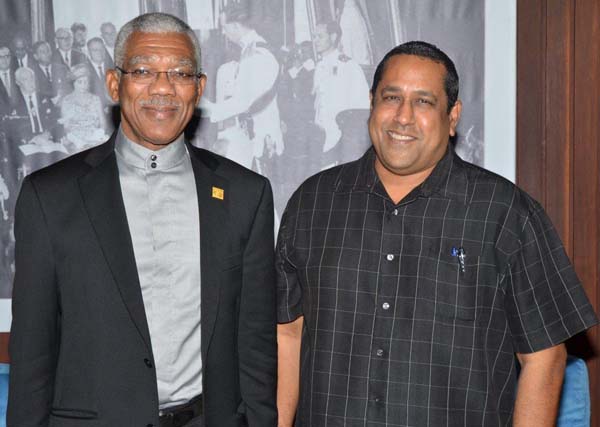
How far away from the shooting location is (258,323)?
197 cm

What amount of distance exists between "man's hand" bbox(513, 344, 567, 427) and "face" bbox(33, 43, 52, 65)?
1999 mm

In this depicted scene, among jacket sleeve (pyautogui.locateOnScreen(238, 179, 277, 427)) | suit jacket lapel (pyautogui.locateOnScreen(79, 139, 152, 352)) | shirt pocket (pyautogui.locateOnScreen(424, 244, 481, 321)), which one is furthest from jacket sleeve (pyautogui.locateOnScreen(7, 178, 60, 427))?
shirt pocket (pyautogui.locateOnScreen(424, 244, 481, 321))

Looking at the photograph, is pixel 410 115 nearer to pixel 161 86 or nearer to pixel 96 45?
pixel 161 86

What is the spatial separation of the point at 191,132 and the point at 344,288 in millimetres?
1174

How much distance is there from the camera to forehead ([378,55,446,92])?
1909 mm

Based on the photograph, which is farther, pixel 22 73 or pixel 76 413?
pixel 22 73

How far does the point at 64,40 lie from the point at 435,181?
5.28 feet

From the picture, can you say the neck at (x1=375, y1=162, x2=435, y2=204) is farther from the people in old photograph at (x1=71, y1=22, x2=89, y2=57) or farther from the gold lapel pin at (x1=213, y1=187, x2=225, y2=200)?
A: the people in old photograph at (x1=71, y1=22, x2=89, y2=57)

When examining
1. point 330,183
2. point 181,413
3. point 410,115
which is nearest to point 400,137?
point 410,115

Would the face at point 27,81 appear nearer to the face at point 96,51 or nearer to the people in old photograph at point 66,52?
the people in old photograph at point 66,52

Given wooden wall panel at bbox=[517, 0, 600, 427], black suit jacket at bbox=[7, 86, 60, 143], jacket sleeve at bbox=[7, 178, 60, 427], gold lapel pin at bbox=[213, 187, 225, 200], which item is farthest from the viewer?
Answer: black suit jacket at bbox=[7, 86, 60, 143]

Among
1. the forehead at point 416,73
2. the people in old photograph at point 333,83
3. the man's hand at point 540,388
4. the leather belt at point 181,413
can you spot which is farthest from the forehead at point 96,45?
the man's hand at point 540,388

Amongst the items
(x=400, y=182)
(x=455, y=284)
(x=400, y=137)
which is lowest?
(x=455, y=284)

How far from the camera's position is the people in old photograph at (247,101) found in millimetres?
2834
